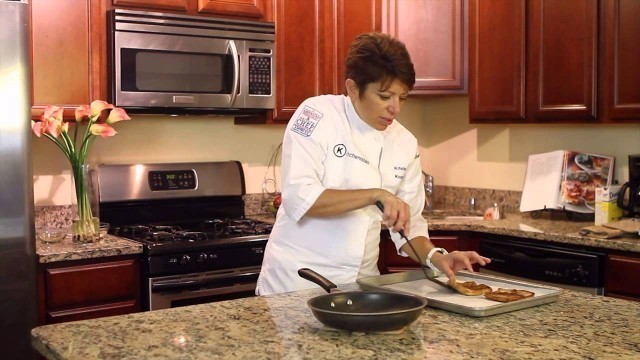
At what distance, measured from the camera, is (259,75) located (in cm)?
377

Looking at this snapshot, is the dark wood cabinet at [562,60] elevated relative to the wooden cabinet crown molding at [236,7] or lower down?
lower down

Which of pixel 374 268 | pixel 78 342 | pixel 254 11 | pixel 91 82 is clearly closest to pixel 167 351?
pixel 78 342

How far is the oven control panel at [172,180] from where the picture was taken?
3793 millimetres

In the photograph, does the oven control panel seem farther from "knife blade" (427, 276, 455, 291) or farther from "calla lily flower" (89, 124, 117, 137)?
"knife blade" (427, 276, 455, 291)

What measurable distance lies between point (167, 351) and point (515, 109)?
2.62 m

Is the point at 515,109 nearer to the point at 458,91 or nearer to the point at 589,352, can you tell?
the point at 458,91

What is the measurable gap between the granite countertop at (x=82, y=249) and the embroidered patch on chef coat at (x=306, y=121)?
1158 millimetres

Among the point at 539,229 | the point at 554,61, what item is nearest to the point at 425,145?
the point at 554,61

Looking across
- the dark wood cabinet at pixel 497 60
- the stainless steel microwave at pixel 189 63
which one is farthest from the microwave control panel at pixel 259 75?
the dark wood cabinet at pixel 497 60

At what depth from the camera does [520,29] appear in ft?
12.2

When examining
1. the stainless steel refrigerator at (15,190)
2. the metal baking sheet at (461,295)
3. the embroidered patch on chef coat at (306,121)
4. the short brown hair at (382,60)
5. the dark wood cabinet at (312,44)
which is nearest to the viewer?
the metal baking sheet at (461,295)

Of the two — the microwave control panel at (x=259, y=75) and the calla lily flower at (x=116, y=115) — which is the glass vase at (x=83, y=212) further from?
the microwave control panel at (x=259, y=75)

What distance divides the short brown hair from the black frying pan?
0.60 metres

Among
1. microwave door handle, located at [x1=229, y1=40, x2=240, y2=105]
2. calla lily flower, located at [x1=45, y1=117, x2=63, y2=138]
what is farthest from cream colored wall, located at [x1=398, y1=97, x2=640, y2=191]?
calla lily flower, located at [x1=45, y1=117, x2=63, y2=138]
